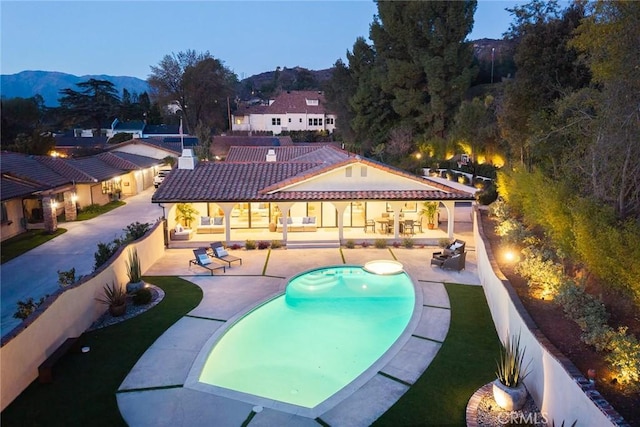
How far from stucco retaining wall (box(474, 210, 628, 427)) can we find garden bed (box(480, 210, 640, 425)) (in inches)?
20.8

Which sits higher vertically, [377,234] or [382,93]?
[382,93]

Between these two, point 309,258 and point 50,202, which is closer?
point 309,258

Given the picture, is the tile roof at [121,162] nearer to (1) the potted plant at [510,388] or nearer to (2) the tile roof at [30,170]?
(2) the tile roof at [30,170]

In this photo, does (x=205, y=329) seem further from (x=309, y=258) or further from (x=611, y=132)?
(x=611, y=132)

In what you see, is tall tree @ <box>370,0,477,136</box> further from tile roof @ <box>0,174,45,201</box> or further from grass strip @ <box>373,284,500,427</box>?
grass strip @ <box>373,284,500,427</box>

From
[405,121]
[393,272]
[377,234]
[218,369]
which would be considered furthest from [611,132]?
[405,121]

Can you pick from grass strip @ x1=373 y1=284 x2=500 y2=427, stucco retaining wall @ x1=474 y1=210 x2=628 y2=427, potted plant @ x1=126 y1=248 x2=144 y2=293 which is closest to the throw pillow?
potted plant @ x1=126 y1=248 x2=144 y2=293

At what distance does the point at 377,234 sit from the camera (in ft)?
78.9

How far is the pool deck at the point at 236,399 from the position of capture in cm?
909

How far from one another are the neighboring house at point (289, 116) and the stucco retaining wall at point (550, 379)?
244ft

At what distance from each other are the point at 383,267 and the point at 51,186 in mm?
19592

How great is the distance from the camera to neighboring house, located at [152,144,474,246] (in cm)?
2209

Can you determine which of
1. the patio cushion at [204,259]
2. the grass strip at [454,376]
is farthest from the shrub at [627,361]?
the patio cushion at [204,259]

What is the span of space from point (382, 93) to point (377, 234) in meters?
34.2
